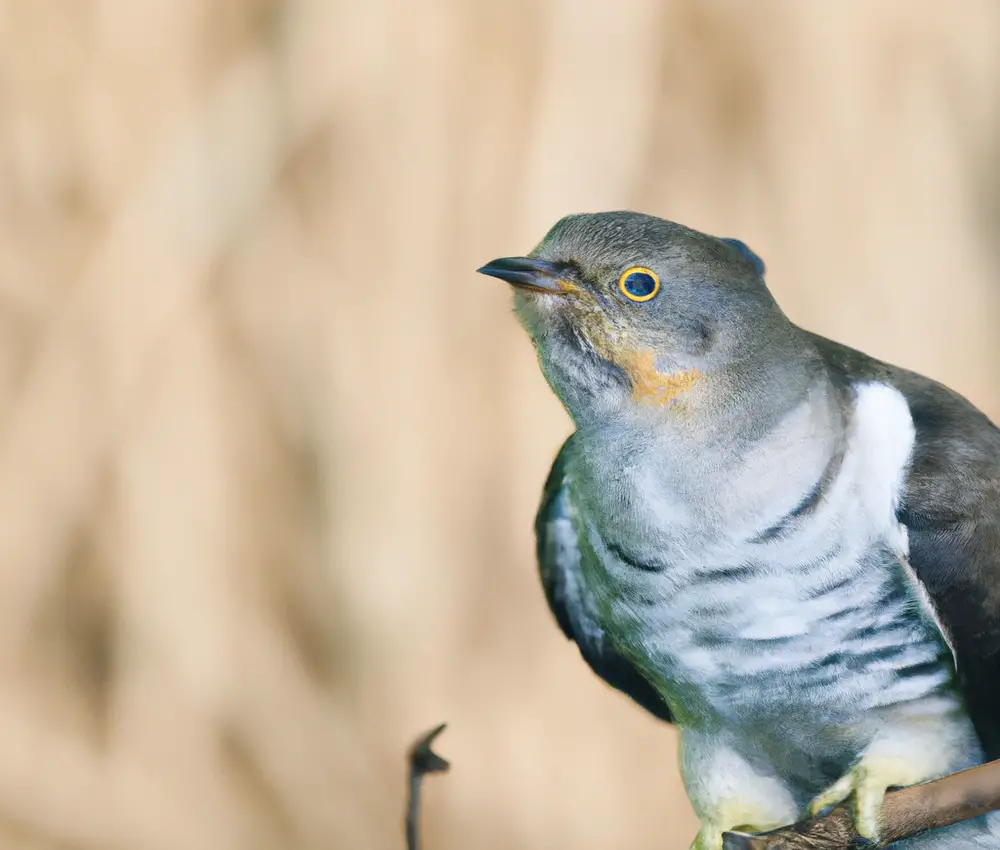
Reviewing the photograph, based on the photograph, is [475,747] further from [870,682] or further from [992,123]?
[992,123]

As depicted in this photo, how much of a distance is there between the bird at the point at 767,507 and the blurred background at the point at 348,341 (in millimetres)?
864

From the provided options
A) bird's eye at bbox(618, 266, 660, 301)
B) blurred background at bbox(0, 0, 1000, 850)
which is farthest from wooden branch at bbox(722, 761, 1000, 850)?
blurred background at bbox(0, 0, 1000, 850)

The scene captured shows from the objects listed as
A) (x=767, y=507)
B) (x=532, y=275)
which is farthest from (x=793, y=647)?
(x=532, y=275)

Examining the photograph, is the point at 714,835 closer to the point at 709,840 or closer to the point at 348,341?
the point at 709,840

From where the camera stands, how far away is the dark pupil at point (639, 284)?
108 centimetres

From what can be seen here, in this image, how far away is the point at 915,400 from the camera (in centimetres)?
118

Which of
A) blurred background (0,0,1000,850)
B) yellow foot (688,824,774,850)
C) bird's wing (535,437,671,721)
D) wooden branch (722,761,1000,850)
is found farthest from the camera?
blurred background (0,0,1000,850)

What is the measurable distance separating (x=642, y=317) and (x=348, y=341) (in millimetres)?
979

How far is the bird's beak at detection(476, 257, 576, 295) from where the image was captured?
3.59 feet

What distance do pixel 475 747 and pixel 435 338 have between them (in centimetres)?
64

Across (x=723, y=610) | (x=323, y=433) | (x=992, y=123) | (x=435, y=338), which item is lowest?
(x=723, y=610)

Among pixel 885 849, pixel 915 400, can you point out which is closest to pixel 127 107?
pixel 915 400

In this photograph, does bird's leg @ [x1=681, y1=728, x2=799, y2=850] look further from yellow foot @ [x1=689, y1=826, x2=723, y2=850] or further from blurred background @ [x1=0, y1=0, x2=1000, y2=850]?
blurred background @ [x1=0, y1=0, x2=1000, y2=850]

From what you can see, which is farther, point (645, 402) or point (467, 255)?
point (467, 255)
